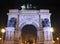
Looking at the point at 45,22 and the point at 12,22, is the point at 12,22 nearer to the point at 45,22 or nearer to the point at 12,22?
the point at 12,22

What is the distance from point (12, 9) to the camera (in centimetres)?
4538

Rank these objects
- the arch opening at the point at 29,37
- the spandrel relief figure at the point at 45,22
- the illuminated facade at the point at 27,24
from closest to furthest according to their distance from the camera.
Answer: the illuminated facade at the point at 27,24 → the spandrel relief figure at the point at 45,22 → the arch opening at the point at 29,37

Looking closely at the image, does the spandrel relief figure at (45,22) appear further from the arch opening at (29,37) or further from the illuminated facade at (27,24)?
the arch opening at (29,37)

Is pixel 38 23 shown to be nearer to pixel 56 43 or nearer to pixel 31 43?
pixel 31 43

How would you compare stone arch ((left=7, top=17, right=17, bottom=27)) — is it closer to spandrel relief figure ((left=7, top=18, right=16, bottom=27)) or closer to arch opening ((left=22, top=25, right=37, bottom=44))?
spandrel relief figure ((left=7, top=18, right=16, bottom=27))

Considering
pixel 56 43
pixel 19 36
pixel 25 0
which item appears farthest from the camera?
pixel 56 43

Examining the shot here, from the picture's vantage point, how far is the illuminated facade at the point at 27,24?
42.0 metres

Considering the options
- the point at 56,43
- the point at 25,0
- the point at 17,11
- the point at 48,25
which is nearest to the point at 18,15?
the point at 17,11

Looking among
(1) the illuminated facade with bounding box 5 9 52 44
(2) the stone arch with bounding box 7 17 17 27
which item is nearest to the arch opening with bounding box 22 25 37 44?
(1) the illuminated facade with bounding box 5 9 52 44

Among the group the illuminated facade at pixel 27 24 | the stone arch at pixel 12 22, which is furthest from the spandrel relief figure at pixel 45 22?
the stone arch at pixel 12 22

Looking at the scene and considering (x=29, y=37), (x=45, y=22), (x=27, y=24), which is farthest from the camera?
(x=29, y=37)

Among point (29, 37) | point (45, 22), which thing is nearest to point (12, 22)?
point (45, 22)

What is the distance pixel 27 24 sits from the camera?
44.9 meters

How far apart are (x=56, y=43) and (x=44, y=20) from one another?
95.4ft
